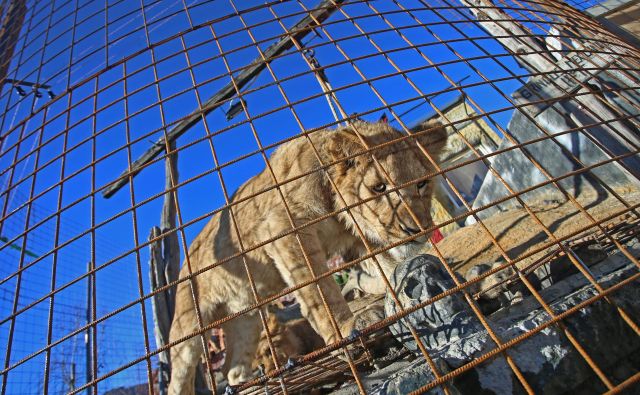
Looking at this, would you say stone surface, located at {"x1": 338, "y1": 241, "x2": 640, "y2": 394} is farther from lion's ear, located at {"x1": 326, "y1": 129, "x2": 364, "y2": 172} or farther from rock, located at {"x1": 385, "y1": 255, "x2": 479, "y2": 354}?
lion's ear, located at {"x1": 326, "y1": 129, "x2": 364, "y2": 172}

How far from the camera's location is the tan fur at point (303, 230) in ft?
10.7

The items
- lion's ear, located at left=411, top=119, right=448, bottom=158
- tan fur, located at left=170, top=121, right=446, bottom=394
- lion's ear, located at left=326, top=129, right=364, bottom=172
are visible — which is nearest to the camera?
tan fur, located at left=170, top=121, right=446, bottom=394

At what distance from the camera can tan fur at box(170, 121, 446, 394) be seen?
3.28 meters

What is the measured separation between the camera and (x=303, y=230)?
3438 mm

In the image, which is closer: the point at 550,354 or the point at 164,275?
the point at 550,354

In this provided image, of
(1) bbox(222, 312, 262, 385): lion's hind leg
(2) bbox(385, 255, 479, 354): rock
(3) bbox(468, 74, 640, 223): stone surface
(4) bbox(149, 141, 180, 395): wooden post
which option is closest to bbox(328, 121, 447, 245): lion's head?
(2) bbox(385, 255, 479, 354): rock

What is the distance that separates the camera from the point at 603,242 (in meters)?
2.74

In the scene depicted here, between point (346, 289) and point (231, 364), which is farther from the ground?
point (346, 289)

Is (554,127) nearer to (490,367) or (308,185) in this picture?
(308,185)

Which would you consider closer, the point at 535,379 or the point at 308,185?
the point at 535,379

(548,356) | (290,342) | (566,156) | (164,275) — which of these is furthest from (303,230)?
(164,275)

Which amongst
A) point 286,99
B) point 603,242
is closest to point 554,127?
point 603,242

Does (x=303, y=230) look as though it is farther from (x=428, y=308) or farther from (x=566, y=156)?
(x=566, y=156)

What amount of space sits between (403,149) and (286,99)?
1486 millimetres
